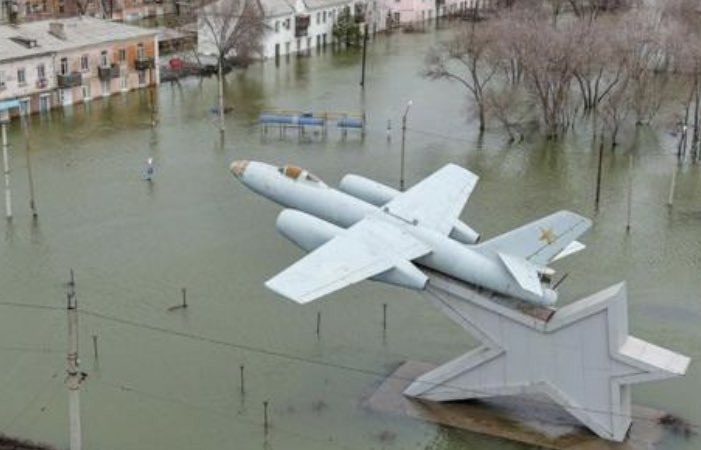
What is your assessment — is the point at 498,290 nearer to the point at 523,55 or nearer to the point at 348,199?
the point at 348,199

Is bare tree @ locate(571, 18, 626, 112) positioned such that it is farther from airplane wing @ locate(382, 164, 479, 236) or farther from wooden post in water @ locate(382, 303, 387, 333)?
wooden post in water @ locate(382, 303, 387, 333)

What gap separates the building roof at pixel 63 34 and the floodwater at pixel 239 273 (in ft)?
12.2

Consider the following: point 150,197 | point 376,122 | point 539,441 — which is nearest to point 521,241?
point 539,441

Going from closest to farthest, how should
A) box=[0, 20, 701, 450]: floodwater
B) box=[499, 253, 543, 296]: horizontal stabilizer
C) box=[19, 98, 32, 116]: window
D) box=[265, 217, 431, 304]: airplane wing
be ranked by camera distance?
box=[265, 217, 431, 304]: airplane wing → box=[499, 253, 543, 296]: horizontal stabilizer → box=[0, 20, 701, 450]: floodwater → box=[19, 98, 32, 116]: window

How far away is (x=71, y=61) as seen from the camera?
64375 millimetres

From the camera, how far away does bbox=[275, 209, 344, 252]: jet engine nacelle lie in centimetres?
3039

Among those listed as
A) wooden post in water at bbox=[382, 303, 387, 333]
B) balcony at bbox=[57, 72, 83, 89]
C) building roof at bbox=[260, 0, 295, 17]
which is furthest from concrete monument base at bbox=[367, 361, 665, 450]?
building roof at bbox=[260, 0, 295, 17]

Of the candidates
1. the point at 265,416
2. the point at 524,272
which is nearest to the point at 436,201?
the point at 524,272

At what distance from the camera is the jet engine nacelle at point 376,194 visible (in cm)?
3328

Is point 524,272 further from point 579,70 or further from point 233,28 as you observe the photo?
point 233,28

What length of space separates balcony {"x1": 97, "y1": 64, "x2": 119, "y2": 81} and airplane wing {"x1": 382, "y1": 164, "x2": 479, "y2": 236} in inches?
1397

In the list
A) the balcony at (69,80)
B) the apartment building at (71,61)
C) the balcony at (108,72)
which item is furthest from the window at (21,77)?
the balcony at (108,72)

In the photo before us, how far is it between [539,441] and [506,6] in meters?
64.6

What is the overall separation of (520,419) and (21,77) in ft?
132
